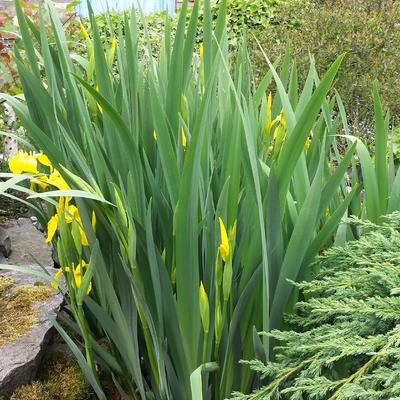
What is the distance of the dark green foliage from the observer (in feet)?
3.36

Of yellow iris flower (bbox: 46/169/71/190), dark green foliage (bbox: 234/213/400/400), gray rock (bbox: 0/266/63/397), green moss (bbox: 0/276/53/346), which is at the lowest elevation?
gray rock (bbox: 0/266/63/397)

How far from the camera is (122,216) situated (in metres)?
1.16

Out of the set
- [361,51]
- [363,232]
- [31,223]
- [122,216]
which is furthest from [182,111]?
[361,51]

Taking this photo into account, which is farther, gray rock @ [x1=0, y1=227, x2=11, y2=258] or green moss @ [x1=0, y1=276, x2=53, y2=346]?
gray rock @ [x1=0, y1=227, x2=11, y2=258]

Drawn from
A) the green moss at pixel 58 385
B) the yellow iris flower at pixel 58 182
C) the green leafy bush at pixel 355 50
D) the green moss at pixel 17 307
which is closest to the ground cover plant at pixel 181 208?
the yellow iris flower at pixel 58 182

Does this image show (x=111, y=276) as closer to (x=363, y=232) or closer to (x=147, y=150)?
(x=147, y=150)

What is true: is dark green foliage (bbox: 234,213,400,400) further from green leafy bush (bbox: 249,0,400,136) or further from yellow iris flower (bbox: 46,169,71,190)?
green leafy bush (bbox: 249,0,400,136)

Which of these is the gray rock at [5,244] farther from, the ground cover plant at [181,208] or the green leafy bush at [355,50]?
the green leafy bush at [355,50]

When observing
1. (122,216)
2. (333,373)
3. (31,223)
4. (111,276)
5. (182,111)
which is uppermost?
(182,111)

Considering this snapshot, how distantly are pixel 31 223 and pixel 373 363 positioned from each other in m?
2.65

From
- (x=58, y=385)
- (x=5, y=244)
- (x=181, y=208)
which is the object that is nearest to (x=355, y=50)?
(x=5, y=244)

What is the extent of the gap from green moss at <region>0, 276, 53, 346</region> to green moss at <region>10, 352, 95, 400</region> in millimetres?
141

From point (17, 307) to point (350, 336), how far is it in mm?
1169

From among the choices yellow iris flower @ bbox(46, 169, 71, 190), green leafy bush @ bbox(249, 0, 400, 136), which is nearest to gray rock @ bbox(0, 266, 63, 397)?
yellow iris flower @ bbox(46, 169, 71, 190)
